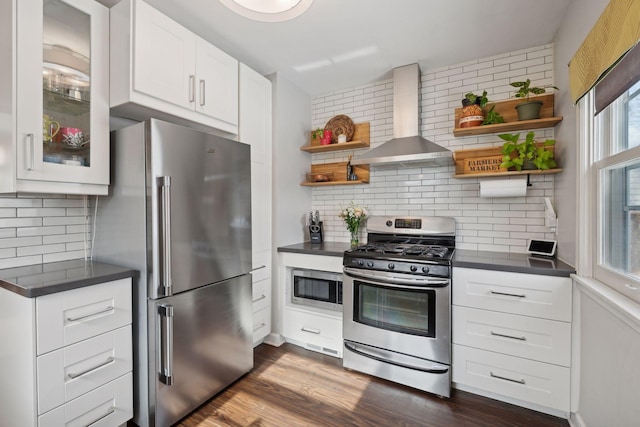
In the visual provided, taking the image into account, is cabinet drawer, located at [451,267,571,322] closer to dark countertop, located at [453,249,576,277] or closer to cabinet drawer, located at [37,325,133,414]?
dark countertop, located at [453,249,576,277]

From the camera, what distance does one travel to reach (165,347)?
5.40 ft

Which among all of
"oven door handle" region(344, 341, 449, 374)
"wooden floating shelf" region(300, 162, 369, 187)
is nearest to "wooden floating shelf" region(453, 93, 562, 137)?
"wooden floating shelf" region(300, 162, 369, 187)

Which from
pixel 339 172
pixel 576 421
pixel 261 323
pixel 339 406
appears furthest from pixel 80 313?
pixel 576 421

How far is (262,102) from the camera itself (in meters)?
2.66

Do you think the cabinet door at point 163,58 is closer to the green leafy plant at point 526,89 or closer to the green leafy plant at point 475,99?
the green leafy plant at point 475,99

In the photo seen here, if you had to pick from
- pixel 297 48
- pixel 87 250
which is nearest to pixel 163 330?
pixel 87 250

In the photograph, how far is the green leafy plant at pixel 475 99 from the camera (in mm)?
2451

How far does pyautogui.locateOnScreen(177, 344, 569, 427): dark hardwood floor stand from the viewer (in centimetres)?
178

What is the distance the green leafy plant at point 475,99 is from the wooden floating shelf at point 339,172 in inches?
41.0

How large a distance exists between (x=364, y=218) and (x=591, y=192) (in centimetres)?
176

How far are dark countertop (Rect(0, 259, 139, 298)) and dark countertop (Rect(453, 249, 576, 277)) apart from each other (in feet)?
6.98

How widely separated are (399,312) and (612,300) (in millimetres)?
1194

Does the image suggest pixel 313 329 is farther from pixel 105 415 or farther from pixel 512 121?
pixel 512 121

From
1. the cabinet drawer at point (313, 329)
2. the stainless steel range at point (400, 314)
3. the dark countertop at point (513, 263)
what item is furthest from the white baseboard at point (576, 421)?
the cabinet drawer at point (313, 329)
